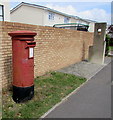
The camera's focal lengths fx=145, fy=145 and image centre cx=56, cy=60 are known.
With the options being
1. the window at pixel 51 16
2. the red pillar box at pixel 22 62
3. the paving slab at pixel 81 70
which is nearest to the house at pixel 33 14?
the window at pixel 51 16

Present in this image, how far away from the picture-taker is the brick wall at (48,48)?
4129 millimetres

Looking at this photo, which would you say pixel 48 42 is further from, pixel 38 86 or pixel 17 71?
pixel 17 71

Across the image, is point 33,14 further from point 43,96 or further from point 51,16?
point 43,96

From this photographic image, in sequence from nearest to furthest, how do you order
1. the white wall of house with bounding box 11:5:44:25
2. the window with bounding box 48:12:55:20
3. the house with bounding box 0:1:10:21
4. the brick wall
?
the brick wall < the house with bounding box 0:1:10:21 < the white wall of house with bounding box 11:5:44:25 < the window with bounding box 48:12:55:20

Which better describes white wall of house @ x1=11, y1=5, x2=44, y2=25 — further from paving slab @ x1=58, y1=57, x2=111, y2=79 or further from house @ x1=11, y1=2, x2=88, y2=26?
paving slab @ x1=58, y1=57, x2=111, y2=79

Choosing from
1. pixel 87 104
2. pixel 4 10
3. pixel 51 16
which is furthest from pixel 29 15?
pixel 87 104

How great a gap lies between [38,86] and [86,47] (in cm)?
684

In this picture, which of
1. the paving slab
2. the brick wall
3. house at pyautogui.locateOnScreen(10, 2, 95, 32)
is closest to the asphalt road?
the paving slab

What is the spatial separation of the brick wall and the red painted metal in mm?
737

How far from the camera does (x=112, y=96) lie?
4461mm

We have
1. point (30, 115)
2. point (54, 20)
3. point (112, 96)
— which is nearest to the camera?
point (30, 115)

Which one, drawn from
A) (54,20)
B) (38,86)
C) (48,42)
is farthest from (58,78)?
(54,20)

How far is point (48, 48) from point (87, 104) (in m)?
3.00

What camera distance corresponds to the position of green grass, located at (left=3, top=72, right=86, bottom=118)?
319 cm
